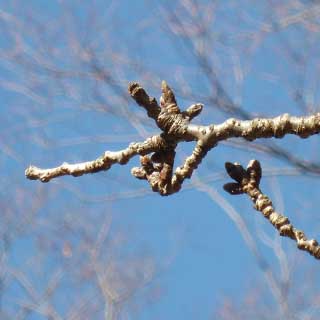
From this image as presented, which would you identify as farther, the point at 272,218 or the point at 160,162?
the point at 160,162

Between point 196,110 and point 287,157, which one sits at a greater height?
point 196,110

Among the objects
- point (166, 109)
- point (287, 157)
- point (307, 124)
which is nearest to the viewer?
point (307, 124)

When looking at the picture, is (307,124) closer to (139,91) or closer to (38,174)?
(139,91)

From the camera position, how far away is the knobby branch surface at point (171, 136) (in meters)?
0.86

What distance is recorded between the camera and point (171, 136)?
3.08 ft

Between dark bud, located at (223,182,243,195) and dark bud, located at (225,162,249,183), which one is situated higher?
dark bud, located at (225,162,249,183)

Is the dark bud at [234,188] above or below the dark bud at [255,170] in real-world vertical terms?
below

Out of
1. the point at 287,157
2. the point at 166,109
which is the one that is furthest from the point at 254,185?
the point at 287,157

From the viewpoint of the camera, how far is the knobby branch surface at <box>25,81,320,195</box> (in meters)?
0.86

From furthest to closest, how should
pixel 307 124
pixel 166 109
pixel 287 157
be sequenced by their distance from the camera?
pixel 287 157 → pixel 166 109 → pixel 307 124

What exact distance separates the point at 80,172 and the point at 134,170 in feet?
0.24

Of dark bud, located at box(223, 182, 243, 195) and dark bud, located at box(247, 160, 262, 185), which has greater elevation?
dark bud, located at box(247, 160, 262, 185)

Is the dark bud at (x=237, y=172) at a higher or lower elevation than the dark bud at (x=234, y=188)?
higher

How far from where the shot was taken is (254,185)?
2.94 ft
